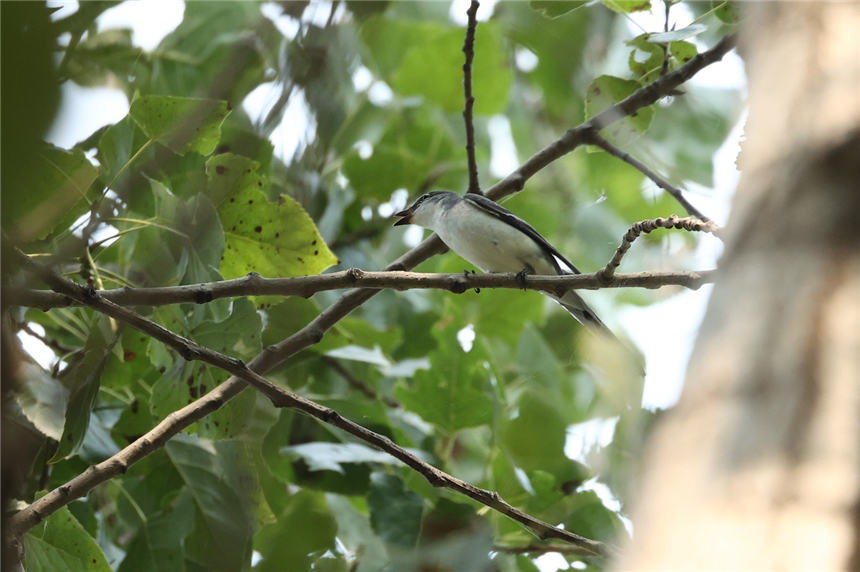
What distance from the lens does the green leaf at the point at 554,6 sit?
2.51 m

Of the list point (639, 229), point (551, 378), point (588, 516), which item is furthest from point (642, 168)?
point (588, 516)

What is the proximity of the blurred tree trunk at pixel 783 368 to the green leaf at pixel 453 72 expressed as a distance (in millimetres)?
3406

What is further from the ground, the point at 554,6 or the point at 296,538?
the point at 554,6

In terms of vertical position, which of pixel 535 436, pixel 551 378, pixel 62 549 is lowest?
pixel 62 549

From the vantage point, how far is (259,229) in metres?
2.37

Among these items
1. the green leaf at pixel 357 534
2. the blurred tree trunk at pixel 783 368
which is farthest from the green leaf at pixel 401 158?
the blurred tree trunk at pixel 783 368

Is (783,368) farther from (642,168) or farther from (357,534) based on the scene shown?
(357,534)

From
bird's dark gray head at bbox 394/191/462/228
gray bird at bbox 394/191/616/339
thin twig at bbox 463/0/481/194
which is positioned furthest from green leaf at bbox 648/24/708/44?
bird's dark gray head at bbox 394/191/462/228

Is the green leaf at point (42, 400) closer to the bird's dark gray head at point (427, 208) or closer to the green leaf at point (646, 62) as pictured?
the bird's dark gray head at point (427, 208)

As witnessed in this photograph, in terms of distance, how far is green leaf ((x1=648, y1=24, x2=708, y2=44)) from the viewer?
2241 millimetres

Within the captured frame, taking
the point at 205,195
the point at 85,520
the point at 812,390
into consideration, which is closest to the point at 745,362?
the point at 812,390

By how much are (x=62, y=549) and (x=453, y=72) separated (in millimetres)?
3101

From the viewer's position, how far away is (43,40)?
524 mm

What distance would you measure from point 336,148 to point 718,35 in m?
1.74
